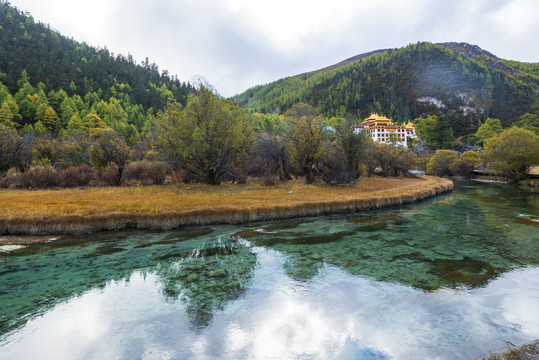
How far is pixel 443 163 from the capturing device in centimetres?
7006

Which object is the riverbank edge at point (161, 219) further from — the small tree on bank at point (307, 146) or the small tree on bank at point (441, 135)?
the small tree on bank at point (441, 135)

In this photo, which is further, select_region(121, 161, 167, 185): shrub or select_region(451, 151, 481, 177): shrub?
select_region(451, 151, 481, 177): shrub

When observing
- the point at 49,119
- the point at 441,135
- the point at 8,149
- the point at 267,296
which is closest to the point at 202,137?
the point at 8,149

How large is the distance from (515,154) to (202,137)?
175ft

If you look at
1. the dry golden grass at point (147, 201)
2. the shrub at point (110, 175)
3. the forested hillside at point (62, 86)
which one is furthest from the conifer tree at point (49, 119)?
the dry golden grass at point (147, 201)

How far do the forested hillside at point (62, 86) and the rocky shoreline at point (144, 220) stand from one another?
73844mm

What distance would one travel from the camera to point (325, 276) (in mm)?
10414

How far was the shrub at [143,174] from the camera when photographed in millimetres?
31031

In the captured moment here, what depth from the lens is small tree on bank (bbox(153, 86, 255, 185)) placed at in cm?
2856

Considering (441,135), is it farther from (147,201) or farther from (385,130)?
(147,201)

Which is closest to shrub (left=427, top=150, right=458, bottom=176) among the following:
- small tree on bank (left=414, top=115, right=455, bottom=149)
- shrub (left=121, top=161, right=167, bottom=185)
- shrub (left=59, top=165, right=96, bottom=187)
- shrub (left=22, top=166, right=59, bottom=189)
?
small tree on bank (left=414, top=115, right=455, bottom=149)

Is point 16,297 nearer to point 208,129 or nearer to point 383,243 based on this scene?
point 383,243

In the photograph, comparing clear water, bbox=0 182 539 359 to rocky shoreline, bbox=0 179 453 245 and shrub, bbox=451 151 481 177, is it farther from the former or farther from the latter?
shrub, bbox=451 151 481 177

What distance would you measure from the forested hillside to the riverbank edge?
73927mm
